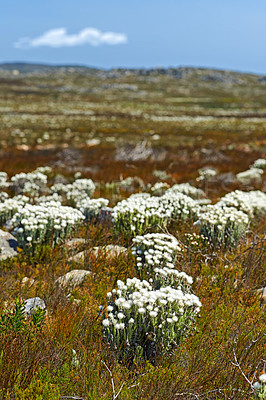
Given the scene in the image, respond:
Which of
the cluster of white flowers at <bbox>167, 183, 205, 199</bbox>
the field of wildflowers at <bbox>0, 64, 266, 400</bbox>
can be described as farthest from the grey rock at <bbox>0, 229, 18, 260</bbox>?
the cluster of white flowers at <bbox>167, 183, 205, 199</bbox>

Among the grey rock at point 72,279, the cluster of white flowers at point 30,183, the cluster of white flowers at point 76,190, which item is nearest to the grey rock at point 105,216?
the grey rock at point 72,279

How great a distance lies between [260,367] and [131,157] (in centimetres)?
2182

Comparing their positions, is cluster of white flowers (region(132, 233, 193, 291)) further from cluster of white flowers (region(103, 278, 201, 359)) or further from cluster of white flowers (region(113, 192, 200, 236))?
cluster of white flowers (region(113, 192, 200, 236))

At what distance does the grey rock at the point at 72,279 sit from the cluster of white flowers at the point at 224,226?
2144mm

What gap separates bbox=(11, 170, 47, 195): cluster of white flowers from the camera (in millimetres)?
10258

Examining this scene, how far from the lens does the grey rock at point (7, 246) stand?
5392 mm

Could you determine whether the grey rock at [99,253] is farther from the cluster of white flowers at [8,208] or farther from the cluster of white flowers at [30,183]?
the cluster of white flowers at [30,183]

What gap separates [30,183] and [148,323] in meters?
8.71

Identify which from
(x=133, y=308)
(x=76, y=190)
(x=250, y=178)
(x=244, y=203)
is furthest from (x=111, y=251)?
(x=250, y=178)

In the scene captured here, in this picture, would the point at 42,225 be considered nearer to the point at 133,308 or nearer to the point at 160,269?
the point at 160,269

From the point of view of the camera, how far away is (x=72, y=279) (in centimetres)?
428

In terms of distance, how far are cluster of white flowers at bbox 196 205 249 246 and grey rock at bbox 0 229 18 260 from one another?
3.17m

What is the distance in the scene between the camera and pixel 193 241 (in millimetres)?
5324

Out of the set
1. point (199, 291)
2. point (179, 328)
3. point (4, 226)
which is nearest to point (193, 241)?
point (199, 291)
